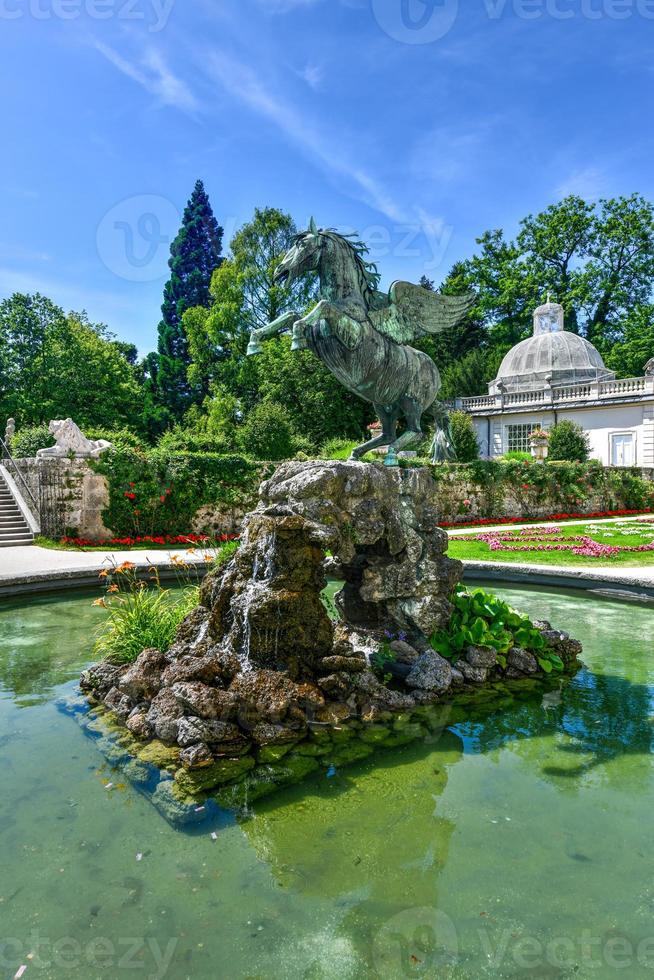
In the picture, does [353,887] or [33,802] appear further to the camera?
[33,802]

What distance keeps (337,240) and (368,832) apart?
18.8 feet

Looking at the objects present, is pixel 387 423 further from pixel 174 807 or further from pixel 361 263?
pixel 174 807

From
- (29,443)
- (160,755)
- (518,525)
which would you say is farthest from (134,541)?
(160,755)

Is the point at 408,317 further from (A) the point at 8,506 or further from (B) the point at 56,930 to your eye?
(A) the point at 8,506

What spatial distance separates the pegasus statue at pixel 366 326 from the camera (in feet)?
21.6

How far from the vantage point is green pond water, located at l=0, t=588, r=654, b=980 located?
2594 mm

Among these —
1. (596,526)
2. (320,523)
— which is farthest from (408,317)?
(596,526)

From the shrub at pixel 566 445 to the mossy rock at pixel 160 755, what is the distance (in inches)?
1214

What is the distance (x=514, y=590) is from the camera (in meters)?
10.6

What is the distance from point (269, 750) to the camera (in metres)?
4.57

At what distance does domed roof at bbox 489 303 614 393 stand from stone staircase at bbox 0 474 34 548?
30493mm

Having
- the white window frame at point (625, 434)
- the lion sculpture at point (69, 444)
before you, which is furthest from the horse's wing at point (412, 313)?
the white window frame at point (625, 434)

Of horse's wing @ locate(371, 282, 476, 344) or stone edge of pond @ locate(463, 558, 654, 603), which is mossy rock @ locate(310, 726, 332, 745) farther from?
stone edge of pond @ locate(463, 558, 654, 603)

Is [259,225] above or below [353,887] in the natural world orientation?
above
